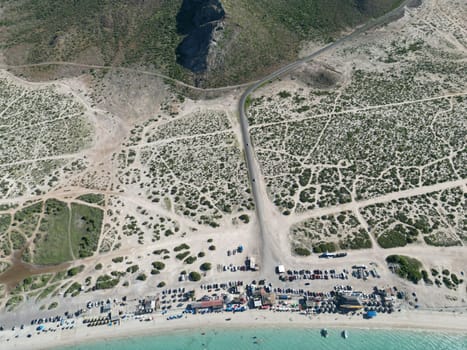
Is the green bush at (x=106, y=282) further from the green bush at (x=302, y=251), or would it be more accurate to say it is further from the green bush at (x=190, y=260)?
the green bush at (x=302, y=251)

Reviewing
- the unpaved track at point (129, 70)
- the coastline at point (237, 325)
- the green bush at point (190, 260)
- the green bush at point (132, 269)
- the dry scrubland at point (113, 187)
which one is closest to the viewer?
the coastline at point (237, 325)

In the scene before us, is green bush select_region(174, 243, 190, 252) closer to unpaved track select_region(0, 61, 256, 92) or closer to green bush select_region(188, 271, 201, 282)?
green bush select_region(188, 271, 201, 282)

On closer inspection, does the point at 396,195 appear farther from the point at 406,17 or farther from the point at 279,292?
the point at 406,17

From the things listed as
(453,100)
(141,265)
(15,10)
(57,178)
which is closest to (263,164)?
(141,265)

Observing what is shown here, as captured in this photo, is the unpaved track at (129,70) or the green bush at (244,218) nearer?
the green bush at (244,218)

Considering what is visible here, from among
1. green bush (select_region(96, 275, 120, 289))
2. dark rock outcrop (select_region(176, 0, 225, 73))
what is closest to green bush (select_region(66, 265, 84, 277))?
green bush (select_region(96, 275, 120, 289))

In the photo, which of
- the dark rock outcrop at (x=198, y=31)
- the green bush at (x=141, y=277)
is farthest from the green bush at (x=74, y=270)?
the dark rock outcrop at (x=198, y=31)

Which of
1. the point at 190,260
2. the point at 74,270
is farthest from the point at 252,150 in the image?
the point at 74,270
